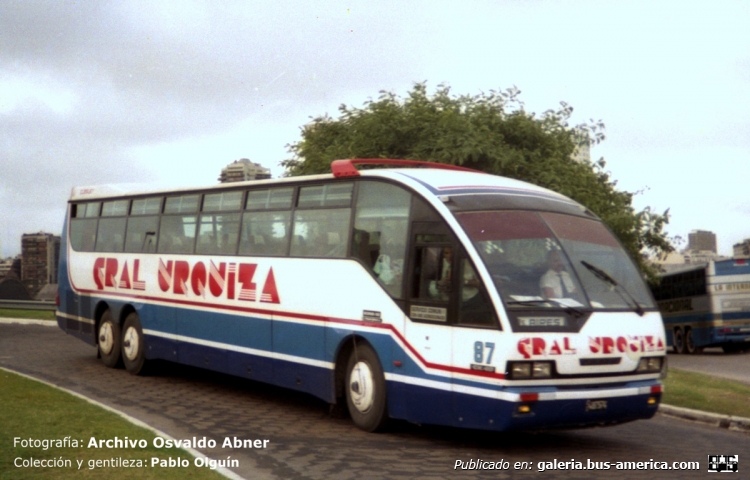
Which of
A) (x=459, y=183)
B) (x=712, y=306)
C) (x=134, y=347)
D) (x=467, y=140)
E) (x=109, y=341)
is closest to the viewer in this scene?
(x=459, y=183)

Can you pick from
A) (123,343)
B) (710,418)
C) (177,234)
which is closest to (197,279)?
(177,234)

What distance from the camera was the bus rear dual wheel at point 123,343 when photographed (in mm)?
17406

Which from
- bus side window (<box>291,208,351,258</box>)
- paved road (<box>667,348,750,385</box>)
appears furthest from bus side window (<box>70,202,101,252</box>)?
paved road (<box>667,348,750,385</box>)

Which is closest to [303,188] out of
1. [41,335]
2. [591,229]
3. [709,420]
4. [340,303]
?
[340,303]

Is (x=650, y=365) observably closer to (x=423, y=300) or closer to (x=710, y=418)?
(x=423, y=300)

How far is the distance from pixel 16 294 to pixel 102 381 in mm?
27245

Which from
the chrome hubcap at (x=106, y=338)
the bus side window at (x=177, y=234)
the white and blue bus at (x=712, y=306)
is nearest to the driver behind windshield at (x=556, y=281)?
the bus side window at (x=177, y=234)

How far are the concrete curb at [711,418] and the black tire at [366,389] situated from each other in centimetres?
525

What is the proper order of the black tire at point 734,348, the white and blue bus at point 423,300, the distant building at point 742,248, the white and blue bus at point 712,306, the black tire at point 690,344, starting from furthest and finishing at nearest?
the distant building at point 742,248
the black tire at point 734,348
the black tire at point 690,344
the white and blue bus at point 712,306
the white and blue bus at point 423,300

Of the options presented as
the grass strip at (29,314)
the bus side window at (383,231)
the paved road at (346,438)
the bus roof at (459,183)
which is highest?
the bus roof at (459,183)

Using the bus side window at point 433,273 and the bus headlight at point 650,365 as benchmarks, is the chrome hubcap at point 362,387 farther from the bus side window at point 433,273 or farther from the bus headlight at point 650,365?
the bus headlight at point 650,365

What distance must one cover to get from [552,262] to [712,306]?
29.8m

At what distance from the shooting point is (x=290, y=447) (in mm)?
10312

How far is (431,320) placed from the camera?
10617 millimetres
